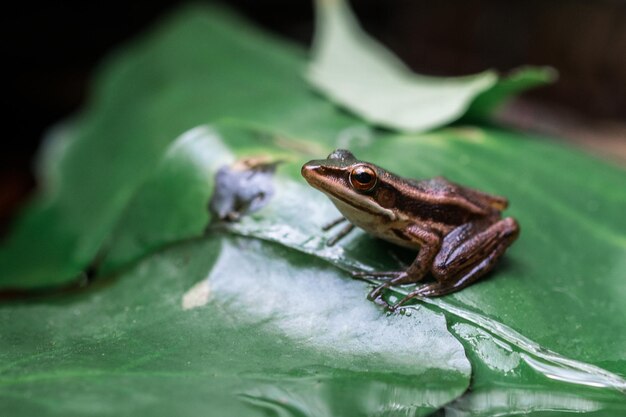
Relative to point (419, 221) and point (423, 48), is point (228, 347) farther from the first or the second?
point (423, 48)

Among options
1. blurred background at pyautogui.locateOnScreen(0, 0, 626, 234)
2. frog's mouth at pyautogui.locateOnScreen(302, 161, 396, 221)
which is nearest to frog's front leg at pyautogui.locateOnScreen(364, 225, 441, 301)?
frog's mouth at pyautogui.locateOnScreen(302, 161, 396, 221)

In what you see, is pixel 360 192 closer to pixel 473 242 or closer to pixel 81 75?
pixel 473 242

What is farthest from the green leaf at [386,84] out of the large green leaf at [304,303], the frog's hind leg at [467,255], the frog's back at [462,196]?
the frog's hind leg at [467,255]

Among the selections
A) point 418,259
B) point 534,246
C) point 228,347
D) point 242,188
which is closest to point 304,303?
point 228,347

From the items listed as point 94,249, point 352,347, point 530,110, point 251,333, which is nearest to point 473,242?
point 352,347

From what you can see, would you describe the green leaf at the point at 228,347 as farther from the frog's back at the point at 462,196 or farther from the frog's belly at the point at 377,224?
the frog's back at the point at 462,196

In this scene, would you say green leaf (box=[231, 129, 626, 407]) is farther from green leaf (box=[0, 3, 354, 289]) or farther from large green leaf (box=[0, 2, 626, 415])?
green leaf (box=[0, 3, 354, 289])
